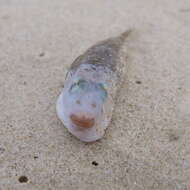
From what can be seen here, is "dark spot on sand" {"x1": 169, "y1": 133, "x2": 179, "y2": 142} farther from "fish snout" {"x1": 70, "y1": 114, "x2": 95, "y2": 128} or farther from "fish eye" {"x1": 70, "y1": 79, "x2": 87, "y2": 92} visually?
"fish eye" {"x1": 70, "y1": 79, "x2": 87, "y2": 92}

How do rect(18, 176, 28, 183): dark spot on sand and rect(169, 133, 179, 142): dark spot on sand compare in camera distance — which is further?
rect(169, 133, 179, 142): dark spot on sand

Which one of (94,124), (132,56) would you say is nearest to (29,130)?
(94,124)

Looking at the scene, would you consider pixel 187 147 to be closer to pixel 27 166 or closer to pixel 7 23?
pixel 27 166

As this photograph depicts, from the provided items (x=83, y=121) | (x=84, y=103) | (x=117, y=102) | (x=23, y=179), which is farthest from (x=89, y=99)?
(x=23, y=179)

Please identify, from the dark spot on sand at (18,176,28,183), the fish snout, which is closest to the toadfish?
the fish snout

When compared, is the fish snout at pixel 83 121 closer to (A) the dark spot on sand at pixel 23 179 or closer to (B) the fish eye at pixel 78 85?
(B) the fish eye at pixel 78 85
